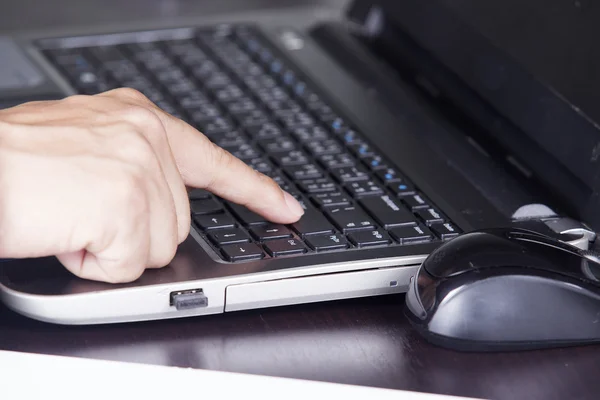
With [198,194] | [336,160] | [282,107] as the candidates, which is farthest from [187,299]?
[282,107]

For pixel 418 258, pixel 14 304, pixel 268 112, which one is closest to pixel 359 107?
pixel 268 112

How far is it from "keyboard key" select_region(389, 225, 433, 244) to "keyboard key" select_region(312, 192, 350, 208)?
55 millimetres

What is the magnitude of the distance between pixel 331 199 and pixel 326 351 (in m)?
0.16

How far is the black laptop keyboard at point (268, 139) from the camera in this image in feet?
2.19

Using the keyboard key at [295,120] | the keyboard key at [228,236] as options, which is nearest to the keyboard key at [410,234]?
the keyboard key at [228,236]

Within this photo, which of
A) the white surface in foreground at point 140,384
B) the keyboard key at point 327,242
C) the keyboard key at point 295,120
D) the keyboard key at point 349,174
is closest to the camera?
the white surface in foreground at point 140,384

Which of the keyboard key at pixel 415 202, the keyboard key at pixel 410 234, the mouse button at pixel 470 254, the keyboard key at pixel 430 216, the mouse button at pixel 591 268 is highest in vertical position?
the mouse button at pixel 591 268

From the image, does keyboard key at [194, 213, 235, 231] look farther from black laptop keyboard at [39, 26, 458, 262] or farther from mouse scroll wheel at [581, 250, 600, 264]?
mouse scroll wheel at [581, 250, 600, 264]

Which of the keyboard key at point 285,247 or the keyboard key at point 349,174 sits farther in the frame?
the keyboard key at point 349,174

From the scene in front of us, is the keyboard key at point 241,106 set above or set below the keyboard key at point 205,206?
below

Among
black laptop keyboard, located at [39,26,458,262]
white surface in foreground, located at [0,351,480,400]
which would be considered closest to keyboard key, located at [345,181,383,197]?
black laptop keyboard, located at [39,26,458,262]

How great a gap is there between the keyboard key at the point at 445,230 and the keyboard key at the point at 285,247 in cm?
10

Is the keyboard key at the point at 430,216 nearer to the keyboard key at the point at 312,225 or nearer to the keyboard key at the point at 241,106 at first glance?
the keyboard key at the point at 312,225

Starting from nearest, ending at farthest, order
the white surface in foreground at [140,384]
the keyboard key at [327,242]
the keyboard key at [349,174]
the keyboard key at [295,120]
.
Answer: the white surface in foreground at [140,384] < the keyboard key at [327,242] < the keyboard key at [349,174] < the keyboard key at [295,120]
